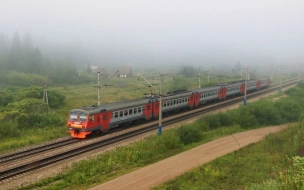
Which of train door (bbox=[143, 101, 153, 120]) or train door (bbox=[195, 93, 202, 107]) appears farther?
train door (bbox=[195, 93, 202, 107])

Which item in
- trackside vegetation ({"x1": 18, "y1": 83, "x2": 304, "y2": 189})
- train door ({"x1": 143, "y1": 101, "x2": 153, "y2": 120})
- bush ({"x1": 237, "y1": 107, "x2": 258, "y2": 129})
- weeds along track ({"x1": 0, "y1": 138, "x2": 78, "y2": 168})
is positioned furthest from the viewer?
train door ({"x1": 143, "y1": 101, "x2": 153, "y2": 120})

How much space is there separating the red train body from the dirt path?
875 cm

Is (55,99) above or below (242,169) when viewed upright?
above

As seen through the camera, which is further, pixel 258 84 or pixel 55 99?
pixel 258 84

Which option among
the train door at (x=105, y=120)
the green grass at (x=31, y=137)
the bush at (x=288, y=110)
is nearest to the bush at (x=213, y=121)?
the train door at (x=105, y=120)

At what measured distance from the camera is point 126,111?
30109mm

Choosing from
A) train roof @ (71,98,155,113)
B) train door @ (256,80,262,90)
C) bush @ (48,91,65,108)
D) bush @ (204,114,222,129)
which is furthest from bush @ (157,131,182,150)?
train door @ (256,80,262,90)

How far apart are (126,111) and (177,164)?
470 inches

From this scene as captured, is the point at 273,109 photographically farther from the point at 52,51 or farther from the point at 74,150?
the point at 52,51

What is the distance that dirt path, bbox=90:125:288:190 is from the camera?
16.0 metres

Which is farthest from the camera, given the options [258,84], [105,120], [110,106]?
[258,84]

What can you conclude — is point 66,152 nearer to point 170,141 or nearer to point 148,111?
point 170,141

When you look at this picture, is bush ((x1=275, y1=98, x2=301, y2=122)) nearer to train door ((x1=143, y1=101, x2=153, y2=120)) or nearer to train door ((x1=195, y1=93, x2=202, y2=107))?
train door ((x1=195, y1=93, x2=202, y2=107))

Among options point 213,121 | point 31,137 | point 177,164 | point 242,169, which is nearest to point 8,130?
point 31,137
